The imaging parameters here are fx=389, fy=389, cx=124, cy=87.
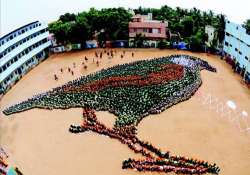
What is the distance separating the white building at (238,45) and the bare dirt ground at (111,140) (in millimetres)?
3622

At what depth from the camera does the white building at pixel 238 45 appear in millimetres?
42906

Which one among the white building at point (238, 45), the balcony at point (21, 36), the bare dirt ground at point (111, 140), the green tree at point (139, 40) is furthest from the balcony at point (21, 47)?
the white building at point (238, 45)

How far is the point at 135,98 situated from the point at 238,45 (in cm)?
1574

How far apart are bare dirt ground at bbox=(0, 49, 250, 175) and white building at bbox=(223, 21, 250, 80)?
3.62m

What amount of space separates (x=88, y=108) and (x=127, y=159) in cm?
916

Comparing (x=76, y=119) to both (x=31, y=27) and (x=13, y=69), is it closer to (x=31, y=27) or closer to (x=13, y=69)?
(x=13, y=69)

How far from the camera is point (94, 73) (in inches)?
1756

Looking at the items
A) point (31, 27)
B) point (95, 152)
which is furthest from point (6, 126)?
point (31, 27)

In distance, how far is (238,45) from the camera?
4550 cm

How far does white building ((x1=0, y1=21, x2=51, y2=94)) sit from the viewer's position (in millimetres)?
43531

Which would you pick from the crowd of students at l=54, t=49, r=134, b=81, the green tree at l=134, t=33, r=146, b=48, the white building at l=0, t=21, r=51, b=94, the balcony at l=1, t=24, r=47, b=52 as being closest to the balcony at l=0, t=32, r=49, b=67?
the white building at l=0, t=21, r=51, b=94

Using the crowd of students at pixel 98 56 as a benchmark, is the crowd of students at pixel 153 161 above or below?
below

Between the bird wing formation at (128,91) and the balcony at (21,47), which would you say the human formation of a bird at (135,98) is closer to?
the bird wing formation at (128,91)

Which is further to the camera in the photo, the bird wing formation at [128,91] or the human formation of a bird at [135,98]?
the bird wing formation at [128,91]
